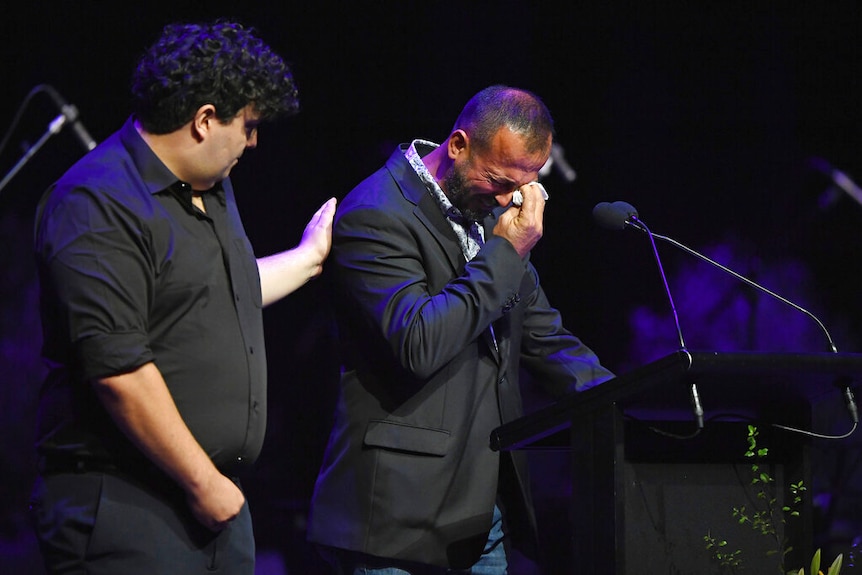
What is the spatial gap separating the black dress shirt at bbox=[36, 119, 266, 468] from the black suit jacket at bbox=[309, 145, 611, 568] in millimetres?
467

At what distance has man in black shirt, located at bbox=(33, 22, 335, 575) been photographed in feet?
5.26

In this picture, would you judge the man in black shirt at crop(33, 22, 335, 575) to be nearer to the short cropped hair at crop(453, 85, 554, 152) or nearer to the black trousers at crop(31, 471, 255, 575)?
the black trousers at crop(31, 471, 255, 575)

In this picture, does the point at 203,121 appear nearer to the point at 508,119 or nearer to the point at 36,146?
the point at 508,119

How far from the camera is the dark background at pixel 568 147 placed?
3.33 metres

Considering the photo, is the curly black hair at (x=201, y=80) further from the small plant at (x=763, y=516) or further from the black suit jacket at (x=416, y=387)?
the small plant at (x=763, y=516)

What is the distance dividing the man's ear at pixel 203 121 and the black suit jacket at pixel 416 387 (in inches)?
25.5

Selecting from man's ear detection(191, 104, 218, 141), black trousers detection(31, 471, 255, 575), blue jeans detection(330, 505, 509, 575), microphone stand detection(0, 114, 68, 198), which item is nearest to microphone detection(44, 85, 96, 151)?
microphone stand detection(0, 114, 68, 198)

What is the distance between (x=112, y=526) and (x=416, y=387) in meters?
0.86

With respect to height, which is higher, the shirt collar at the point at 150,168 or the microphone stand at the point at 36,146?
the shirt collar at the point at 150,168

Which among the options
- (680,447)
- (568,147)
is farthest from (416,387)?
(568,147)

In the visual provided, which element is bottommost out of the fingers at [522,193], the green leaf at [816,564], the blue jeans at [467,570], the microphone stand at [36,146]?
the blue jeans at [467,570]

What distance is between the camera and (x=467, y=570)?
2410mm

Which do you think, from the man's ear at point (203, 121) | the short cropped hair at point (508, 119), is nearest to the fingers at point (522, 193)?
the short cropped hair at point (508, 119)

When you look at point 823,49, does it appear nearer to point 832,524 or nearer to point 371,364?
point 832,524
